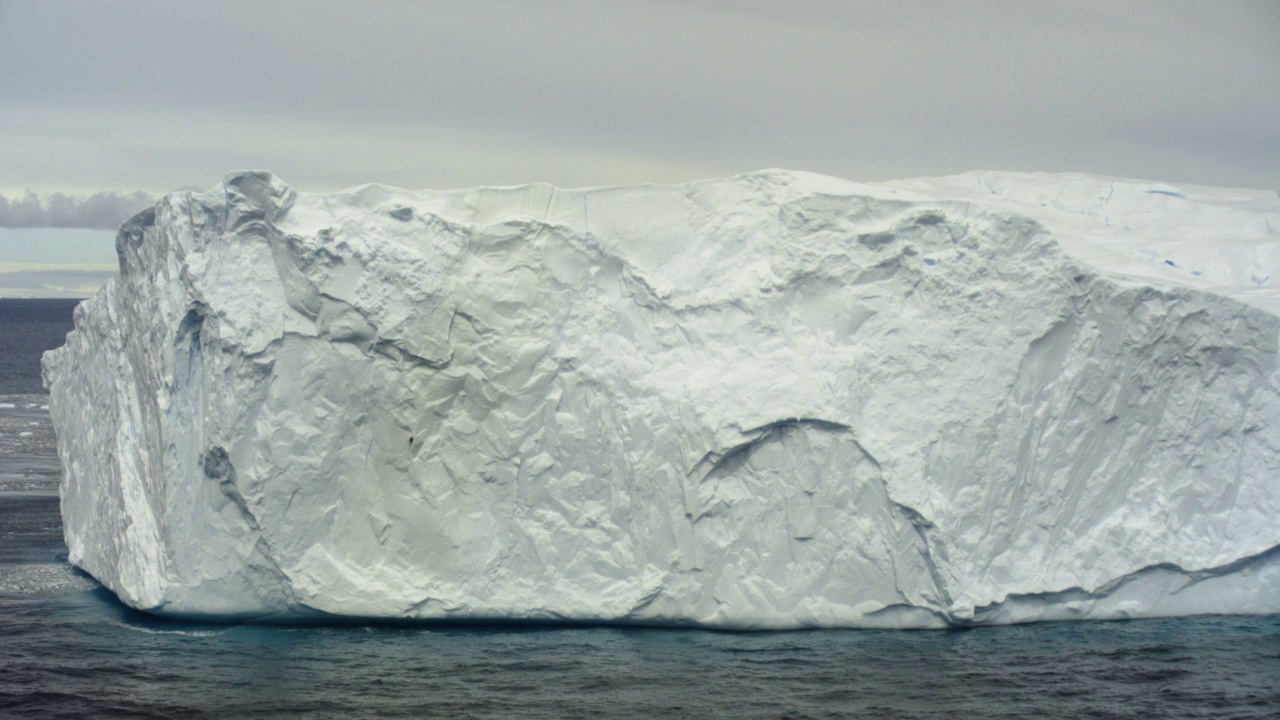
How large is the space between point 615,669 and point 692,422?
10.4 ft

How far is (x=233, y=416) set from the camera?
15.2 m

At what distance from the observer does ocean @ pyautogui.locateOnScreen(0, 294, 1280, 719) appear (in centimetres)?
1258

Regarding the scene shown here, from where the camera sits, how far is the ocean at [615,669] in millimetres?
12578

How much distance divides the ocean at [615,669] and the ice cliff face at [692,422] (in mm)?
424

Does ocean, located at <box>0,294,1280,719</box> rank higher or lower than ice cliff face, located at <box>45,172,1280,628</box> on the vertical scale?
lower

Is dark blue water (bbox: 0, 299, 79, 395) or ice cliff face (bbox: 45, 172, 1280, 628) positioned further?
dark blue water (bbox: 0, 299, 79, 395)

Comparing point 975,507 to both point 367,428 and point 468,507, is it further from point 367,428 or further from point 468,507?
point 367,428

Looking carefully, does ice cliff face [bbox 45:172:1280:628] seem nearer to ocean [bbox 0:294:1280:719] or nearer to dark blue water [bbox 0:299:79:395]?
ocean [bbox 0:294:1280:719]

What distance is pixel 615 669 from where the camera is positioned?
13703 mm

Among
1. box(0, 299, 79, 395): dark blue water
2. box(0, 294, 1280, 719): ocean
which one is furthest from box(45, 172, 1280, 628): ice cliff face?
box(0, 299, 79, 395): dark blue water

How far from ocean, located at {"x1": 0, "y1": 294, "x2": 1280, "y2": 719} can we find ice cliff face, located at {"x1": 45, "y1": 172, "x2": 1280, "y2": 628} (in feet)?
1.39

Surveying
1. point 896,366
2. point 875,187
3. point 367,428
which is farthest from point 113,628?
point 875,187

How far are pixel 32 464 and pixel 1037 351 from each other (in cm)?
2170

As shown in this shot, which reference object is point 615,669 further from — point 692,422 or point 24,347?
point 24,347
